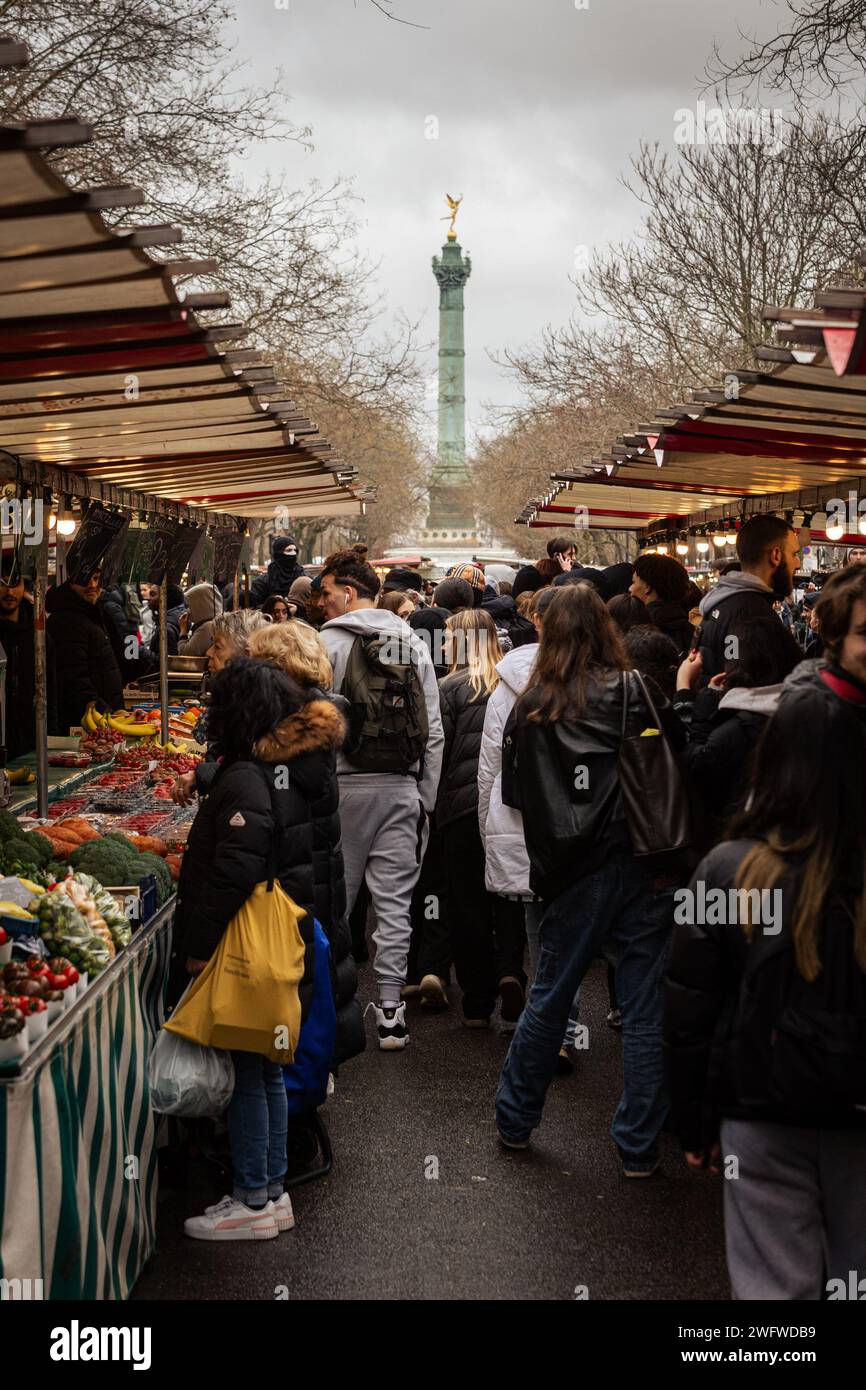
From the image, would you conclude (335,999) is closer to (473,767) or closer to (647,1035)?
(647,1035)

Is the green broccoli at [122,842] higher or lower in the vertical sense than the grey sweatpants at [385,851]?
higher

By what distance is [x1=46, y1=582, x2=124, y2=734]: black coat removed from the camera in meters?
11.1

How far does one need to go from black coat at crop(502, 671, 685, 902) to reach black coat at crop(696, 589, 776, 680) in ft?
4.53

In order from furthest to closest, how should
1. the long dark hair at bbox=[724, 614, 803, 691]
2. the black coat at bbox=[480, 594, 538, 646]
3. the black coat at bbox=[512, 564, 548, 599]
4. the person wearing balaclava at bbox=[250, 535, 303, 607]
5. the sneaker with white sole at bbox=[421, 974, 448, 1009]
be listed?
the person wearing balaclava at bbox=[250, 535, 303, 607] → the black coat at bbox=[512, 564, 548, 599] → the black coat at bbox=[480, 594, 538, 646] → the sneaker with white sole at bbox=[421, 974, 448, 1009] → the long dark hair at bbox=[724, 614, 803, 691]

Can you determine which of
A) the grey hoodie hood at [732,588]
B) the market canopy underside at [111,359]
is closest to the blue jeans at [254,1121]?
the market canopy underside at [111,359]


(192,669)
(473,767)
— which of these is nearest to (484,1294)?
(473,767)

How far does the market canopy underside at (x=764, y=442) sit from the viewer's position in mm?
3607

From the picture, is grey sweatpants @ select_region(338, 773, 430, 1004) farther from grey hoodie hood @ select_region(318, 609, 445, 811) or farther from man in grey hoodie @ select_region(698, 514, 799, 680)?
man in grey hoodie @ select_region(698, 514, 799, 680)

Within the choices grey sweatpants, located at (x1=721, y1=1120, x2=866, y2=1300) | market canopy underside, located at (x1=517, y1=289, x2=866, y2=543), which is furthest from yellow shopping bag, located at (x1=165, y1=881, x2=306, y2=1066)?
market canopy underside, located at (x1=517, y1=289, x2=866, y2=543)

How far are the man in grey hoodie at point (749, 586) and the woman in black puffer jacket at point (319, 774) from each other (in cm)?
187

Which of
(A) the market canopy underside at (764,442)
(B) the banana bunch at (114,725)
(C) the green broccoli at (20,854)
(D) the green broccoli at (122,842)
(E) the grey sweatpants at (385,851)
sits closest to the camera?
(A) the market canopy underside at (764,442)

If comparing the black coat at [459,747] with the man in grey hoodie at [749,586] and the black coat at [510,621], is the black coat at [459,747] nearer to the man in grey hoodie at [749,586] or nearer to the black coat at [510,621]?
the man in grey hoodie at [749,586]
